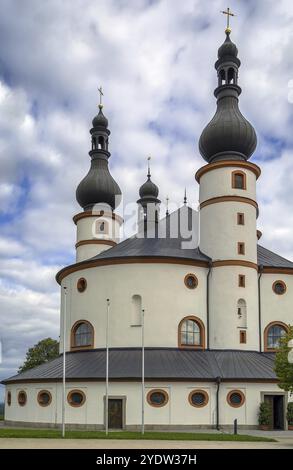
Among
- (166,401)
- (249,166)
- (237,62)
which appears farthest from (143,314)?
(237,62)

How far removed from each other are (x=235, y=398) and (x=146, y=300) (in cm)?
867

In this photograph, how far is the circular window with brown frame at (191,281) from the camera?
43.1 meters

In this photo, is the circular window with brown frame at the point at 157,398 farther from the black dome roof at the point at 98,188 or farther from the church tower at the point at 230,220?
the black dome roof at the point at 98,188

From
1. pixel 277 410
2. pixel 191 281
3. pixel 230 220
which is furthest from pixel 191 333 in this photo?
pixel 230 220

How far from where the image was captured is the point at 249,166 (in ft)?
147

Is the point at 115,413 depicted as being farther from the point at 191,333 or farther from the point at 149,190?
the point at 149,190

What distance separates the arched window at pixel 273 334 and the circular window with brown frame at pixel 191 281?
609 cm

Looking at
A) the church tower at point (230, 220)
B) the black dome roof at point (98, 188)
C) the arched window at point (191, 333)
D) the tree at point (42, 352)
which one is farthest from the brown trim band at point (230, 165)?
the tree at point (42, 352)

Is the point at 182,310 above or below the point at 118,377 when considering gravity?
above

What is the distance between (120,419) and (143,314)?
6958mm

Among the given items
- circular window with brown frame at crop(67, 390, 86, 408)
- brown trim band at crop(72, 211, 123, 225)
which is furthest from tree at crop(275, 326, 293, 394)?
brown trim band at crop(72, 211, 123, 225)

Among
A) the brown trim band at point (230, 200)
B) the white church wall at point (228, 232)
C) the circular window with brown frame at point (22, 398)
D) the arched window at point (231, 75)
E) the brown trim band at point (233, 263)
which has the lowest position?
the circular window with brown frame at point (22, 398)

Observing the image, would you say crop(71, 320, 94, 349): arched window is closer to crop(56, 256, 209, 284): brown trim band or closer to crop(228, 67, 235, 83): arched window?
crop(56, 256, 209, 284): brown trim band

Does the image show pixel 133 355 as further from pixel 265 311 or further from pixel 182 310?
pixel 265 311
